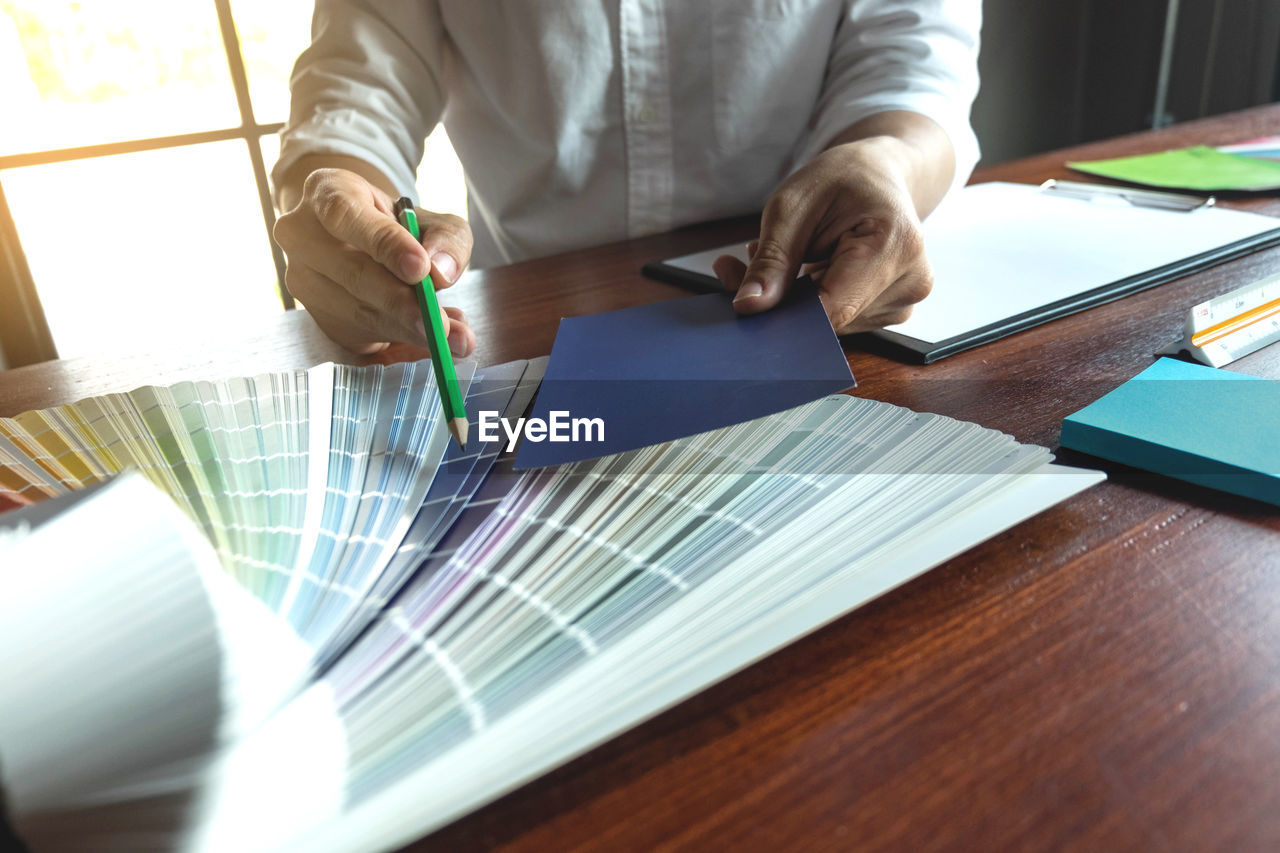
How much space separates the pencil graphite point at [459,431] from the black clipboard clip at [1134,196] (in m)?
0.77

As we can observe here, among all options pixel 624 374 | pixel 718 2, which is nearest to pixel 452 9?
pixel 718 2

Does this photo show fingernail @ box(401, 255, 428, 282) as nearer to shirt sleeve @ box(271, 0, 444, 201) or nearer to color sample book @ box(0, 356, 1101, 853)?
color sample book @ box(0, 356, 1101, 853)

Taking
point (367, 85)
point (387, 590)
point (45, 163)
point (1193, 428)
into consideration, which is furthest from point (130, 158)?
point (1193, 428)

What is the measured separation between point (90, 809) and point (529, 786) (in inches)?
4.4

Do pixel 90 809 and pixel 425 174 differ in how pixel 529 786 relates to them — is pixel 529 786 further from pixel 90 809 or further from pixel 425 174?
pixel 425 174

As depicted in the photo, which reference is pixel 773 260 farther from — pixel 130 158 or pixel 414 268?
pixel 130 158

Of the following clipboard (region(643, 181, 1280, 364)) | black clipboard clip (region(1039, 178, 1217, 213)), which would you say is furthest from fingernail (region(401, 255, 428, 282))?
black clipboard clip (region(1039, 178, 1217, 213))

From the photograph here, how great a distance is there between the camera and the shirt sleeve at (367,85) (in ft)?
2.61

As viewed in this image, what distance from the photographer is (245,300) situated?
7.48 feet

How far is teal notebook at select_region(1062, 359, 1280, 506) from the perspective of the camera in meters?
0.37

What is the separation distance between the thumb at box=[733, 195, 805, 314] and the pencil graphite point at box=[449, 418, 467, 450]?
7.8 inches

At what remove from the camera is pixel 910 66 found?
86 centimetres

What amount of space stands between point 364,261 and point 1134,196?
2.56 ft
